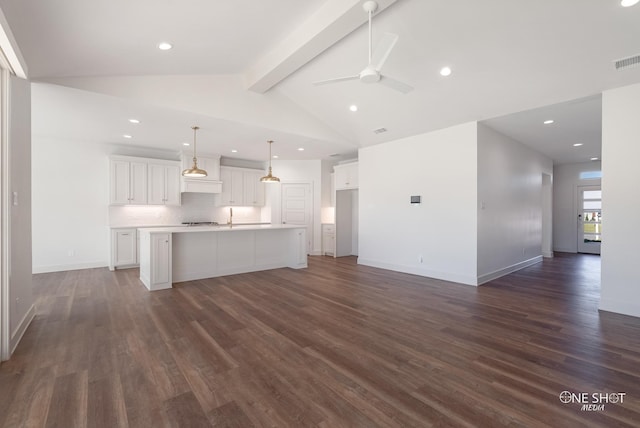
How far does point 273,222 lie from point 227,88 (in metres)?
4.45

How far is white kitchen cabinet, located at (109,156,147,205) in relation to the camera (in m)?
6.36

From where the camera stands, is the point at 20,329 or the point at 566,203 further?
the point at 566,203

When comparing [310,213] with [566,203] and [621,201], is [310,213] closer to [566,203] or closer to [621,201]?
[621,201]

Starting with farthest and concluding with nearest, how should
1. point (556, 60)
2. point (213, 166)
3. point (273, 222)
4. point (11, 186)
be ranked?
point (273, 222), point (213, 166), point (556, 60), point (11, 186)

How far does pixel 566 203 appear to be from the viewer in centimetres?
928

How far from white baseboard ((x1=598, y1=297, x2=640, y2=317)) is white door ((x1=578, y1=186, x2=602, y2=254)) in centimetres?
665

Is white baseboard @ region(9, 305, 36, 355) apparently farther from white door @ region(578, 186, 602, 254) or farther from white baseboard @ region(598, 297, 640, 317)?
white door @ region(578, 186, 602, 254)

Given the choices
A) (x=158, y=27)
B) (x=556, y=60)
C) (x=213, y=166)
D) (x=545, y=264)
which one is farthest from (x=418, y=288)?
(x=213, y=166)

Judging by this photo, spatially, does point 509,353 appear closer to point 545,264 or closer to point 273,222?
point 545,264

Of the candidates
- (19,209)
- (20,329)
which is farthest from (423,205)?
(20,329)

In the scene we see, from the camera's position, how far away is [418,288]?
480 centimetres

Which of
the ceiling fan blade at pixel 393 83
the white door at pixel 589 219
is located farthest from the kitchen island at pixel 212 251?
the white door at pixel 589 219

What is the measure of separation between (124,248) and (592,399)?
7.52 metres

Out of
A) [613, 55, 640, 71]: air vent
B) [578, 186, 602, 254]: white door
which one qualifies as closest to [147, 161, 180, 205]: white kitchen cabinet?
[613, 55, 640, 71]: air vent
